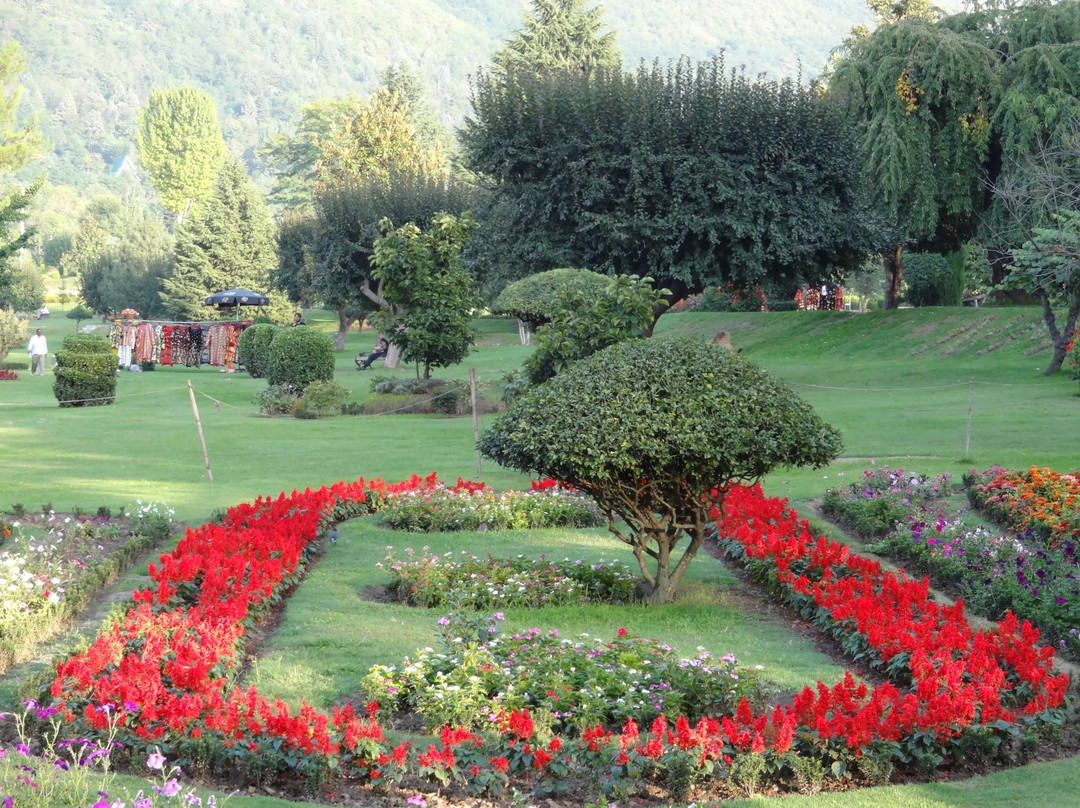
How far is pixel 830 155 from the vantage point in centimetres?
2767

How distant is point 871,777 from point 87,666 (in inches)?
158

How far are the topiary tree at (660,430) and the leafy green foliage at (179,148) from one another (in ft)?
396

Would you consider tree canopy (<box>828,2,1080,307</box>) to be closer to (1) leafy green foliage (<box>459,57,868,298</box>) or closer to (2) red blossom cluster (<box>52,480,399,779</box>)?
(1) leafy green foliage (<box>459,57,868,298</box>)

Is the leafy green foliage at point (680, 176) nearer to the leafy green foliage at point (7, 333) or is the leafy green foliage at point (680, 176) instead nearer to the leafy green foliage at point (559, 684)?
the leafy green foliage at point (7, 333)

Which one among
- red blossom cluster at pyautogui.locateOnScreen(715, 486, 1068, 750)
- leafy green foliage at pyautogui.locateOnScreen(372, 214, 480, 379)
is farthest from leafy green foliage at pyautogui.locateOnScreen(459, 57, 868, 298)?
red blossom cluster at pyautogui.locateOnScreen(715, 486, 1068, 750)

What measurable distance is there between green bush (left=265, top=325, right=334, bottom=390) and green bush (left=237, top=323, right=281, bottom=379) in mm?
6146

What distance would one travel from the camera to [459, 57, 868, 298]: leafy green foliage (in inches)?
1049

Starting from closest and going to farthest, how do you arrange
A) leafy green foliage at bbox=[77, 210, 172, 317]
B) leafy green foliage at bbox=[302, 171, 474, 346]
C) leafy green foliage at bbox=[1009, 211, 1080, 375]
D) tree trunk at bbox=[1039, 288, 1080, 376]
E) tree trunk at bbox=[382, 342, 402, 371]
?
leafy green foliage at bbox=[1009, 211, 1080, 375], tree trunk at bbox=[1039, 288, 1080, 376], tree trunk at bbox=[382, 342, 402, 371], leafy green foliage at bbox=[302, 171, 474, 346], leafy green foliage at bbox=[77, 210, 172, 317]

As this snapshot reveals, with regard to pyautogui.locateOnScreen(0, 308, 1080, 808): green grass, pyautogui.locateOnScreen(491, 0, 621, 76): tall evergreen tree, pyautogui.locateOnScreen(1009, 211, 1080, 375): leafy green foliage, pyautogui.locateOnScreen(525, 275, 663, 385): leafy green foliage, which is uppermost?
pyautogui.locateOnScreen(491, 0, 621, 76): tall evergreen tree

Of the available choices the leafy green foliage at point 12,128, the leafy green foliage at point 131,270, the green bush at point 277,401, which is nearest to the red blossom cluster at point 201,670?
the green bush at point 277,401

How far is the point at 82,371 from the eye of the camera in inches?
979

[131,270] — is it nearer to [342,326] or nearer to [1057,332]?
[342,326]

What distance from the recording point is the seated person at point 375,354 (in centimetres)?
3566

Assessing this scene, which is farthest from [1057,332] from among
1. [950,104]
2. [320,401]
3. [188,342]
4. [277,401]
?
[188,342]
